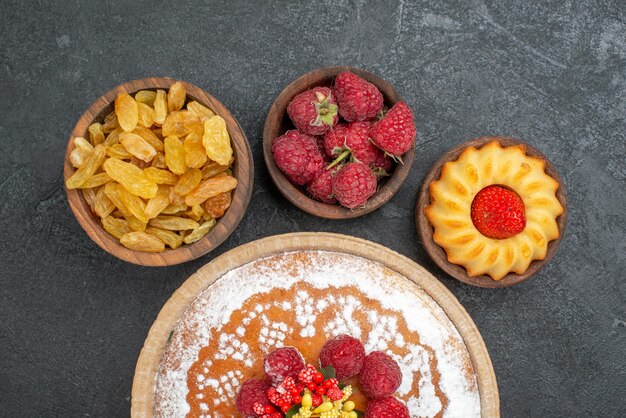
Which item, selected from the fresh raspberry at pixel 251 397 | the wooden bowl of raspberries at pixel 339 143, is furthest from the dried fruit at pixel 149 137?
the fresh raspberry at pixel 251 397

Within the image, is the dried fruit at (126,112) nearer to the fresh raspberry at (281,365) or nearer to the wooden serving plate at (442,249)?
the fresh raspberry at (281,365)

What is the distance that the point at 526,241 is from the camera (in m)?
2.46

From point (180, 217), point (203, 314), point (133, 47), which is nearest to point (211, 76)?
point (133, 47)

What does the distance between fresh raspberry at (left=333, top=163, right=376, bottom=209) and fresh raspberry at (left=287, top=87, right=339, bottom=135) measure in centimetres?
18

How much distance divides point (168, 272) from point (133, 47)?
91 centimetres

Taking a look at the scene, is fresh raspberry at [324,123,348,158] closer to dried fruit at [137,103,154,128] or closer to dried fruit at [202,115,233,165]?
dried fruit at [202,115,233,165]

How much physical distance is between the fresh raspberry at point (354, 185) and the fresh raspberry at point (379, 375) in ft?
1.70

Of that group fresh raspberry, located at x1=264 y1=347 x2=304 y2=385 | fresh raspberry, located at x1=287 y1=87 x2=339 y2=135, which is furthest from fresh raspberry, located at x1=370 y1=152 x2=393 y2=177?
fresh raspberry, located at x1=264 y1=347 x2=304 y2=385

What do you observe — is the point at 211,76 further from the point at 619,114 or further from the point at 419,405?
the point at 619,114

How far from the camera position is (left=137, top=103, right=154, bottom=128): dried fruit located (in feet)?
7.39

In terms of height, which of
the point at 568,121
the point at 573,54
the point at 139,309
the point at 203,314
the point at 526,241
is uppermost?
the point at 573,54

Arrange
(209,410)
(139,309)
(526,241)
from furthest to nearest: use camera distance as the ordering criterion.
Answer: (139,309) < (526,241) < (209,410)

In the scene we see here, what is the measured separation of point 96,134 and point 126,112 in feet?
0.47

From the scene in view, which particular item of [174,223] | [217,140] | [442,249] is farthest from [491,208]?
[174,223]
